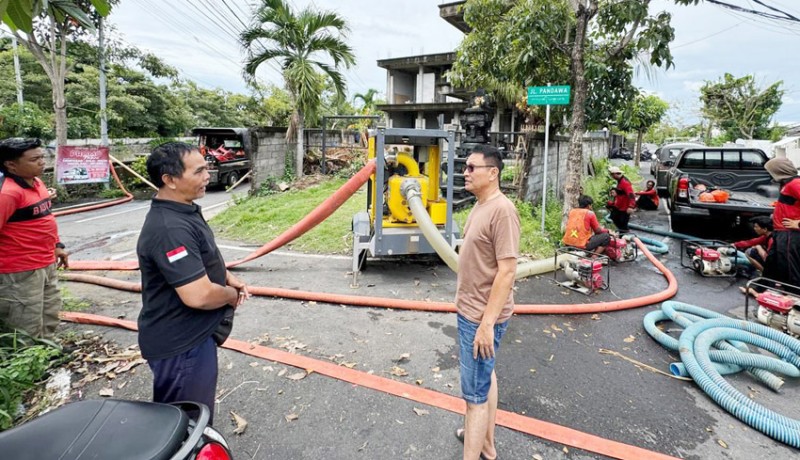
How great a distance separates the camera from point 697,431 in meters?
2.80

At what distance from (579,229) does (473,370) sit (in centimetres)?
470

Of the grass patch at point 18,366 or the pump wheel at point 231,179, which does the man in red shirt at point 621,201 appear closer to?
the grass patch at point 18,366

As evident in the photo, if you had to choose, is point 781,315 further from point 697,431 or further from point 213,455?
point 213,455

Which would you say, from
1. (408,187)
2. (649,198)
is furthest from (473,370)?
(649,198)

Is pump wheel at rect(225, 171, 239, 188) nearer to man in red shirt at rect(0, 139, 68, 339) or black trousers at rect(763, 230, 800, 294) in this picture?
man in red shirt at rect(0, 139, 68, 339)

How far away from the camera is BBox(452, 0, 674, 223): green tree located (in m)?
7.15

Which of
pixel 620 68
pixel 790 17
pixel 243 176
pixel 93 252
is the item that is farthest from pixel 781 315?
pixel 243 176

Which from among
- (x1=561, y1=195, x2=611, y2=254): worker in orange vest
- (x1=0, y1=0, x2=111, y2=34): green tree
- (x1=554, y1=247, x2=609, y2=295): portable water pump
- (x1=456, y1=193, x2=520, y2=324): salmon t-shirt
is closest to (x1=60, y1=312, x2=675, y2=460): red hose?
(x1=456, y1=193, x2=520, y2=324): salmon t-shirt

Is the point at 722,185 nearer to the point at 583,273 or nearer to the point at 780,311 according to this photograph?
the point at 583,273

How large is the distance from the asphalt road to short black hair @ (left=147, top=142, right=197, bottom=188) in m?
1.76

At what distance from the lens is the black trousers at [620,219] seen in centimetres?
833

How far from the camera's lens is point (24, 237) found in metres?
3.20

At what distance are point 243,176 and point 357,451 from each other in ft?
53.3

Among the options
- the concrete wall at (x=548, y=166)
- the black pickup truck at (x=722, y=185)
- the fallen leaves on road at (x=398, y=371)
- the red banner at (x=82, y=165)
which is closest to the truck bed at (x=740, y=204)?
the black pickup truck at (x=722, y=185)
